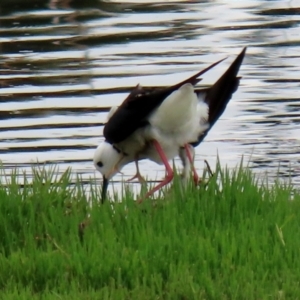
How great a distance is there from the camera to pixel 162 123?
637cm

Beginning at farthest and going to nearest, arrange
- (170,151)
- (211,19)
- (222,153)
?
(211,19)
(222,153)
(170,151)

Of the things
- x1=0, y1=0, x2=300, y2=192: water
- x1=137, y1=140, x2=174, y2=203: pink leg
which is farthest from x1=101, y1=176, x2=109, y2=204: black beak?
x1=0, y1=0, x2=300, y2=192: water

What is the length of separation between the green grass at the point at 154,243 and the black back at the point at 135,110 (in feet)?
1.67

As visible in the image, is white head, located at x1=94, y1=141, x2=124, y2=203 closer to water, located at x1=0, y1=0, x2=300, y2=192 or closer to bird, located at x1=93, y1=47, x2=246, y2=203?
bird, located at x1=93, y1=47, x2=246, y2=203

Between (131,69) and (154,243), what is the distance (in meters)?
6.06

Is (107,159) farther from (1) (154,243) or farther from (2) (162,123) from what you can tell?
(1) (154,243)

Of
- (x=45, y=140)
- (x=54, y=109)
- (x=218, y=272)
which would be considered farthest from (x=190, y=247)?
(x=54, y=109)

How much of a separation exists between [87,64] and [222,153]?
10.4 feet

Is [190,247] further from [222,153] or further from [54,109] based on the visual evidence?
[54,109]

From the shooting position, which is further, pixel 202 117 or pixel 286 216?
pixel 202 117

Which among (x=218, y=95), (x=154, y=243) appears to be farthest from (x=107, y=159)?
(x=154, y=243)

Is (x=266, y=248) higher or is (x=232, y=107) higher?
(x=232, y=107)

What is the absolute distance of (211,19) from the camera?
43.7ft

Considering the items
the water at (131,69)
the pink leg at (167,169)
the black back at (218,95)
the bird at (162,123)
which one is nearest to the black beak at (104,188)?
the bird at (162,123)
